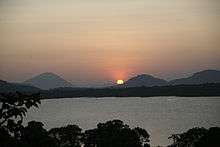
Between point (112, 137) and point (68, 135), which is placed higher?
point (112, 137)

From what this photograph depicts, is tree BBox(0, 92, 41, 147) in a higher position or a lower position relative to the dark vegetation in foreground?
higher

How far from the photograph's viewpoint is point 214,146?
39.5 ft

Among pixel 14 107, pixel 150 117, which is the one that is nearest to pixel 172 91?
pixel 150 117

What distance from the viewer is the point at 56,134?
747 inches

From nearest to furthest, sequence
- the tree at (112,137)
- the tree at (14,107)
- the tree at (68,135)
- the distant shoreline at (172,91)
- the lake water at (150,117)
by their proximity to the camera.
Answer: the tree at (14,107) → the tree at (112,137) → the tree at (68,135) → the lake water at (150,117) → the distant shoreline at (172,91)

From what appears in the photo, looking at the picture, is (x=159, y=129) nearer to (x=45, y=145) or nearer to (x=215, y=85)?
(x=45, y=145)

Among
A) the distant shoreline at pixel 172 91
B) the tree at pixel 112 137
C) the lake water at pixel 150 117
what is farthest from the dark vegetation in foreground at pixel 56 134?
the distant shoreline at pixel 172 91

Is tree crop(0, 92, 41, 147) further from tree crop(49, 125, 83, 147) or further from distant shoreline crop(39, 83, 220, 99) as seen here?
distant shoreline crop(39, 83, 220, 99)

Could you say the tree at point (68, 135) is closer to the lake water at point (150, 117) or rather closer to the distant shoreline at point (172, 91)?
the lake water at point (150, 117)

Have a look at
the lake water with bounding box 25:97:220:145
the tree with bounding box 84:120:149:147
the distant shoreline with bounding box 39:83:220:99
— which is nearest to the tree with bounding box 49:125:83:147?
the tree with bounding box 84:120:149:147

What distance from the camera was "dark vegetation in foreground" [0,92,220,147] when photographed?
7.80ft

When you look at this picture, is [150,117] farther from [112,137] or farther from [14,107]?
[14,107]

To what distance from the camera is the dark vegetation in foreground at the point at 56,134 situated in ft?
7.80

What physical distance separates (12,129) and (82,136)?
17.2 m
